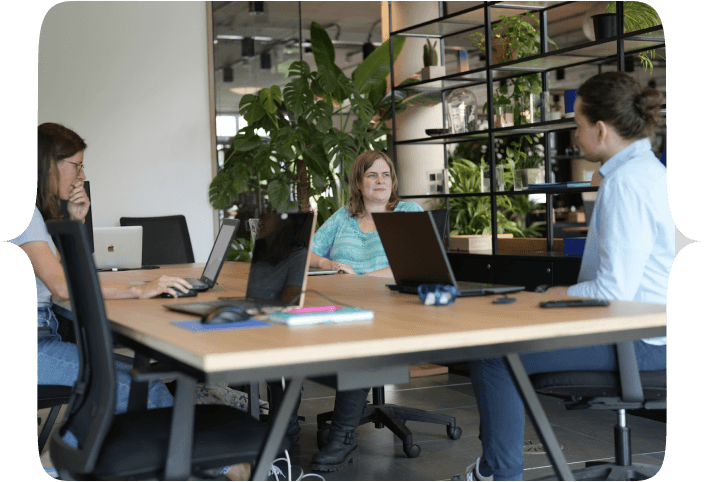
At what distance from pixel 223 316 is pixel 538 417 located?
2.64 ft

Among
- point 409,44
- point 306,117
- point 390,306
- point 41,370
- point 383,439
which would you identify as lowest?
point 383,439

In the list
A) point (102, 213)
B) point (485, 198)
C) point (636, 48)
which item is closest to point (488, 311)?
point (636, 48)

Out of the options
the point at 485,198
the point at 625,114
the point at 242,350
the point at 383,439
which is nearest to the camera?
the point at 242,350

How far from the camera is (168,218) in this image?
6070 mm

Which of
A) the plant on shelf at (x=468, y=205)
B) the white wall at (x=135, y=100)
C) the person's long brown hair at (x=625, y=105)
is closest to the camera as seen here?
the person's long brown hair at (x=625, y=105)

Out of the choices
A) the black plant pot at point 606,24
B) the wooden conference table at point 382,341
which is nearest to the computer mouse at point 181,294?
the wooden conference table at point 382,341

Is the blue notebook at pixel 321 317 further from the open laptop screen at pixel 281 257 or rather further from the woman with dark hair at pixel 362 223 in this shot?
the woman with dark hair at pixel 362 223

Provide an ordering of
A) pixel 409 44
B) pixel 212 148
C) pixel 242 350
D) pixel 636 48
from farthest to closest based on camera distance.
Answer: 1. pixel 212 148
2. pixel 409 44
3. pixel 636 48
4. pixel 242 350

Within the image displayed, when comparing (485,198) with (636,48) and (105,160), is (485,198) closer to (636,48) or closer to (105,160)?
(636,48)

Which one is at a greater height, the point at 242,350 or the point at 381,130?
the point at 381,130

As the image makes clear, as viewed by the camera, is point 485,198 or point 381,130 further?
point 381,130

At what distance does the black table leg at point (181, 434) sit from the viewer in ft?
5.71

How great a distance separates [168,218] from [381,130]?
71.0 inches

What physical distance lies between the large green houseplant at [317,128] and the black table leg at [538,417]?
3749mm
